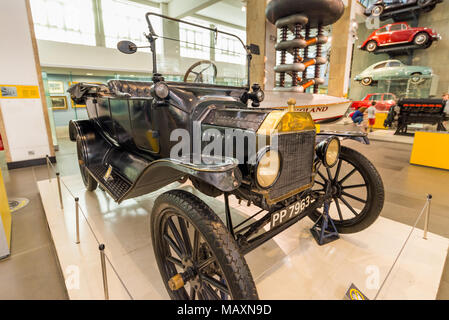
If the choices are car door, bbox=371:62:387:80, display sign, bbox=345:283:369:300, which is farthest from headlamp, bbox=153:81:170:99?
car door, bbox=371:62:387:80

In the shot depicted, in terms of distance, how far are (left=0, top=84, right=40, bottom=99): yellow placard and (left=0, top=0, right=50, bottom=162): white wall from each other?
0.19 ft

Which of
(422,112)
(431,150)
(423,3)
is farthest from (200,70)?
(423,3)

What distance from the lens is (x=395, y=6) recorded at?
1041cm

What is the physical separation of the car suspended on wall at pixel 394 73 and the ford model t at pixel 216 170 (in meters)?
10.9

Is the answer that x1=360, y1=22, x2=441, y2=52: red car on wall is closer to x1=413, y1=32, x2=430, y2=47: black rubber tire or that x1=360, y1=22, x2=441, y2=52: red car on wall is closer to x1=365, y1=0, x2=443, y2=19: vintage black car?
x1=413, y1=32, x2=430, y2=47: black rubber tire

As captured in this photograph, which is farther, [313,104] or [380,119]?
[380,119]

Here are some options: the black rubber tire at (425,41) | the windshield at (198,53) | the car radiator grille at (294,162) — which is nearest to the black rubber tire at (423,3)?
the black rubber tire at (425,41)

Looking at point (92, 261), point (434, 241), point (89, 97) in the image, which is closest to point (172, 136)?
point (92, 261)

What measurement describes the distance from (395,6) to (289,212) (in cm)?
1368

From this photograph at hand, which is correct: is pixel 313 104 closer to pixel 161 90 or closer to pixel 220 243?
pixel 161 90

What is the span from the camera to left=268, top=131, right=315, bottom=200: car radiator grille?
141 cm

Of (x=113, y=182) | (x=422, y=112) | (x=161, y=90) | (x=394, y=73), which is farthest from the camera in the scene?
(x=394, y=73)

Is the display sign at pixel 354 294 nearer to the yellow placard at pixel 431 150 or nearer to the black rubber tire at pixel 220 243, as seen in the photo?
the black rubber tire at pixel 220 243
